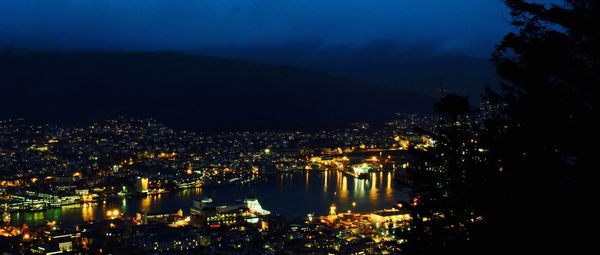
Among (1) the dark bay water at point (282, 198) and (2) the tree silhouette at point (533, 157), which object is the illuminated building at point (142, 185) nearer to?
(1) the dark bay water at point (282, 198)

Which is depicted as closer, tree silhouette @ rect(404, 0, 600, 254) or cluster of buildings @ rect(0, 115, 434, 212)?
tree silhouette @ rect(404, 0, 600, 254)

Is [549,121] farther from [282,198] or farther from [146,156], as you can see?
[146,156]

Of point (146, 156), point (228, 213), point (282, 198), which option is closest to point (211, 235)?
point (228, 213)

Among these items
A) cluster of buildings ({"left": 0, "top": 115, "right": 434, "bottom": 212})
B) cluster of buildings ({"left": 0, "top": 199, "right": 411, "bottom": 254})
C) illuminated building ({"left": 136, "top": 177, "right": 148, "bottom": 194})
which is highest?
cluster of buildings ({"left": 0, "top": 199, "right": 411, "bottom": 254})

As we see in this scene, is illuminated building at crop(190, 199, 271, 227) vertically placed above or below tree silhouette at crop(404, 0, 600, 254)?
below

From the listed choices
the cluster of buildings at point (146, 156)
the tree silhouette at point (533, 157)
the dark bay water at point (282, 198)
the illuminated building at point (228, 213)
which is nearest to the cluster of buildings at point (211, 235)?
the illuminated building at point (228, 213)

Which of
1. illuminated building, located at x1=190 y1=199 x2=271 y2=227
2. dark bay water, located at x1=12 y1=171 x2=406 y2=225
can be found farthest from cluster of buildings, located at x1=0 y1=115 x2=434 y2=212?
illuminated building, located at x1=190 y1=199 x2=271 y2=227

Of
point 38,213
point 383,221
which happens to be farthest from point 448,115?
point 38,213

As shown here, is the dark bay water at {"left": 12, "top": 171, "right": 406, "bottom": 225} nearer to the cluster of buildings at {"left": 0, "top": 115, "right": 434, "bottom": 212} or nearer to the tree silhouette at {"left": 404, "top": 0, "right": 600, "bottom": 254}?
the cluster of buildings at {"left": 0, "top": 115, "right": 434, "bottom": 212}
